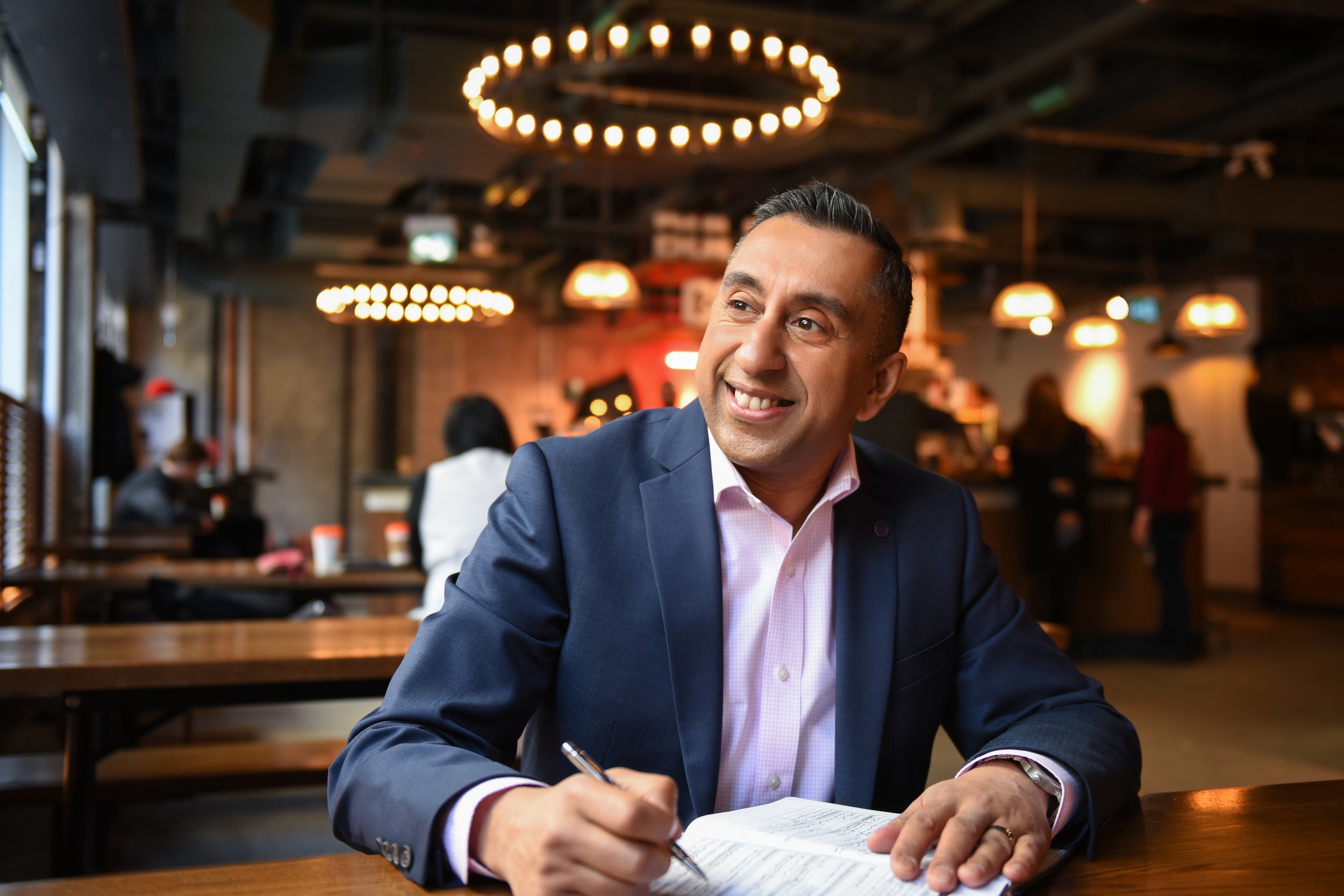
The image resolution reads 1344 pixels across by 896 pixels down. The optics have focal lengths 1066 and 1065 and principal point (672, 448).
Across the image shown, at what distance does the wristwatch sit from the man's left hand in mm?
17

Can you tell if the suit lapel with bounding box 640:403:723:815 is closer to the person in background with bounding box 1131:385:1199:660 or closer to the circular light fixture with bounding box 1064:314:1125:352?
the person in background with bounding box 1131:385:1199:660

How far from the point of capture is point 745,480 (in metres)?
1.42

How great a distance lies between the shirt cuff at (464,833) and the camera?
0.96m

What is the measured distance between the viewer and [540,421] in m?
10.2

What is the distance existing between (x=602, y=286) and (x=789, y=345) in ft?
18.8

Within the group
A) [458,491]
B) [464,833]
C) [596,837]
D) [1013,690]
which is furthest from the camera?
[458,491]

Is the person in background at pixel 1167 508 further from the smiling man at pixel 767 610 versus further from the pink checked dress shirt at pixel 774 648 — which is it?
the pink checked dress shirt at pixel 774 648

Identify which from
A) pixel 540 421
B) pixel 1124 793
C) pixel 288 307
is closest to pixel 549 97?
pixel 540 421

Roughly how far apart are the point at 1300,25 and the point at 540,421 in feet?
22.1

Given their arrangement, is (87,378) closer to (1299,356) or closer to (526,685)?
(526,685)

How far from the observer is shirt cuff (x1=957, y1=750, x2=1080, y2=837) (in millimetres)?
1119

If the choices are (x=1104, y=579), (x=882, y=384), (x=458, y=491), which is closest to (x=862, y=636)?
(x=882, y=384)

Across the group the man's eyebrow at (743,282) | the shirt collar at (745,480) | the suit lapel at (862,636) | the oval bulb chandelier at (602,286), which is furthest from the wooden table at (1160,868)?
the oval bulb chandelier at (602,286)

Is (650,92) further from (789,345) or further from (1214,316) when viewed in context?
(1214,316)
